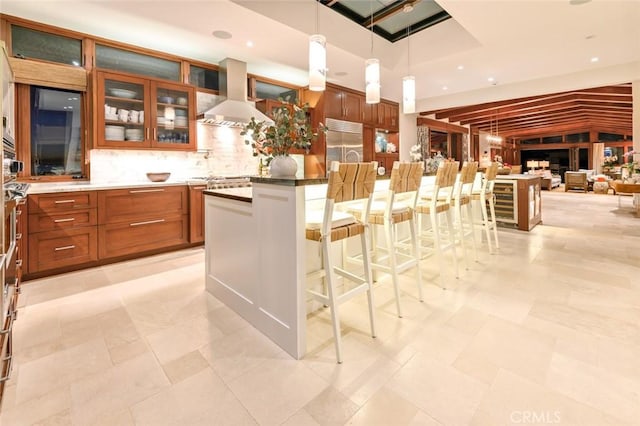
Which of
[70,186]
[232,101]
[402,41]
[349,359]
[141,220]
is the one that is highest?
[402,41]

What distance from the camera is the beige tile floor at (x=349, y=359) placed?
147 cm

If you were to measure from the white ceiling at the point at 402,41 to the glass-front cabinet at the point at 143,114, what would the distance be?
578 mm

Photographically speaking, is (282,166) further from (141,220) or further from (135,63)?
(135,63)

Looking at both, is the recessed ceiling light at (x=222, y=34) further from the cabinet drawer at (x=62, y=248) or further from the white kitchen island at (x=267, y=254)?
the cabinet drawer at (x=62, y=248)

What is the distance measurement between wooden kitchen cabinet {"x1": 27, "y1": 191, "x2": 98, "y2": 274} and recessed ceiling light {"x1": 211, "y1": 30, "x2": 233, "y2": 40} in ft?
7.66

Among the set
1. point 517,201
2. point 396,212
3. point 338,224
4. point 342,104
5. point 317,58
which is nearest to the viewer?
point 338,224

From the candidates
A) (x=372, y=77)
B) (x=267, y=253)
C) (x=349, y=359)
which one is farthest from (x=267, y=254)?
(x=372, y=77)

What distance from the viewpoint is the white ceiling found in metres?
3.33

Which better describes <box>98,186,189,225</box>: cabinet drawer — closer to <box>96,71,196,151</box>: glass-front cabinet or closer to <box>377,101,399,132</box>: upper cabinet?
<box>96,71,196,151</box>: glass-front cabinet

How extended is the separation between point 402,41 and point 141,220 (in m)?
Result: 4.51

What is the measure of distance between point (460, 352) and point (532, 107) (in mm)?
9698

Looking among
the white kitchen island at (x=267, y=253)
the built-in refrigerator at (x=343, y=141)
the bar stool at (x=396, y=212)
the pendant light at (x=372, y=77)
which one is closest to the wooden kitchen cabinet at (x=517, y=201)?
the built-in refrigerator at (x=343, y=141)

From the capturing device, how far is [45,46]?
373 centimetres

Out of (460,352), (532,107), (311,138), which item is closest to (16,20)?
(311,138)
